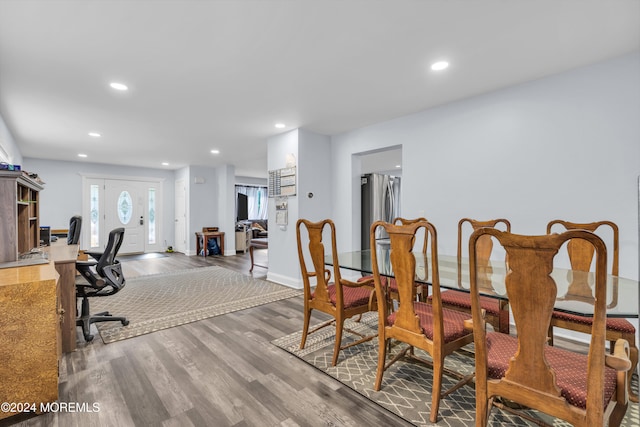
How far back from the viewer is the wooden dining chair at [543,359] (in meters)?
1.04

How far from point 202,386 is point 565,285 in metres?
2.39

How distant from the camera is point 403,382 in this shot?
6.61ft

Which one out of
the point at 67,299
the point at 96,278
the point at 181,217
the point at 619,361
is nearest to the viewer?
the point at 619,361

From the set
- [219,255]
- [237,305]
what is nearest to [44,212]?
[219,255]

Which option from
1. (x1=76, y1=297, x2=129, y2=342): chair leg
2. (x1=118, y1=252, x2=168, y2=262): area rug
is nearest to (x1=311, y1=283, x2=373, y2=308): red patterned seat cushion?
(x1=76, y1=297, x2=129, y2=342): chair leg

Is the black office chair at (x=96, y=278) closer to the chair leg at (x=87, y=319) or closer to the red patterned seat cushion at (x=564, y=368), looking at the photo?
the chair leg at (x=87, y=319)

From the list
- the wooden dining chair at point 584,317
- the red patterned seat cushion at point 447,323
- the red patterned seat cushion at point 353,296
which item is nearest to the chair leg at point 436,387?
the red patterned seat cushion at point 447,323

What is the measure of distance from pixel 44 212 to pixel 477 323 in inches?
Answer: 357

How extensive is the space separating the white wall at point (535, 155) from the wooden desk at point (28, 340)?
3.55m

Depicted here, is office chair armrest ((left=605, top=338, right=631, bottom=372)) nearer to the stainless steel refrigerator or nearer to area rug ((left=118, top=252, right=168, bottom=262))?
the stainless steel refrigerator

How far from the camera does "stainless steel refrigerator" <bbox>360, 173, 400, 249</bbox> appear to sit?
4.79 m

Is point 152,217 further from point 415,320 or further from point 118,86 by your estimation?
point 415,320

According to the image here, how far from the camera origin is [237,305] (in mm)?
3691

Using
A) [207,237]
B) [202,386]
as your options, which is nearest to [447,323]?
[202,386]
